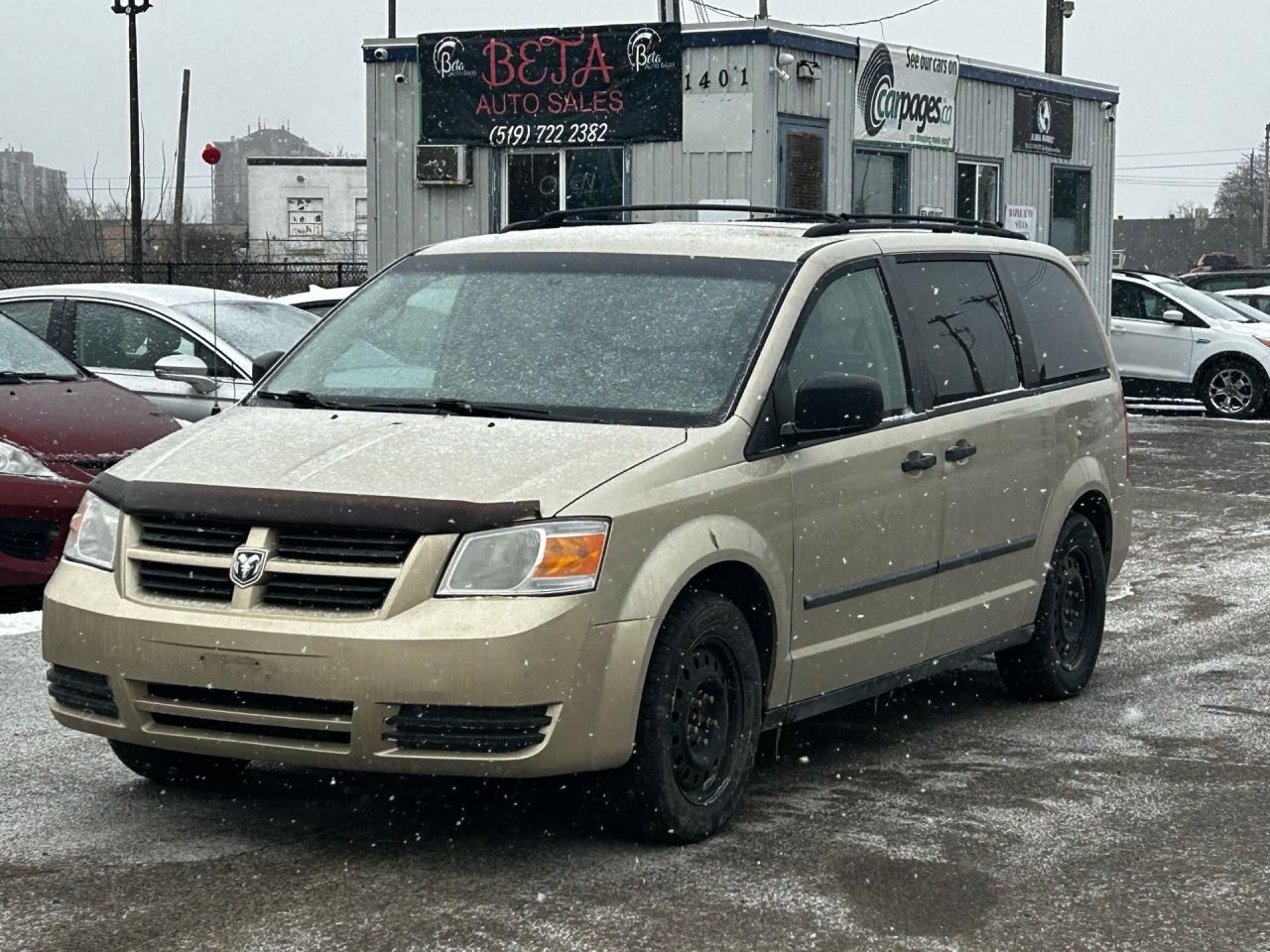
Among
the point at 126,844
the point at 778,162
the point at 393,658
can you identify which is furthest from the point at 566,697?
the point at 778,162

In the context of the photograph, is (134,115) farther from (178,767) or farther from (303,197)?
(303,197)

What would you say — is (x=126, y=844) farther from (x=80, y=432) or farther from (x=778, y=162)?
(x=778, y=162)

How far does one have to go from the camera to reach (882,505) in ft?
20.2

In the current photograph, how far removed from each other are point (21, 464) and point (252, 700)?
473 centimetres

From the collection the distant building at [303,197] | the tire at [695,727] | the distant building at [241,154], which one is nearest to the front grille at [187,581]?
the tire at [695,727]

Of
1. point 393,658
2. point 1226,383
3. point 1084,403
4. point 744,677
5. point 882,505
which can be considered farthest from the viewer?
point 1226,383

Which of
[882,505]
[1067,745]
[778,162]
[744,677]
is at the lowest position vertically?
[1067,745]

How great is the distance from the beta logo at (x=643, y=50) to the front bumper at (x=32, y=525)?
12.6 m

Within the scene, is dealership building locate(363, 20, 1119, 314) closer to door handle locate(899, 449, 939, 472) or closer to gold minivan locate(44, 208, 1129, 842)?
gold minivan locate(44, 208, 1129, 842)

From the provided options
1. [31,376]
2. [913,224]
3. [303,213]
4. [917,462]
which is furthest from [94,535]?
[303,213]

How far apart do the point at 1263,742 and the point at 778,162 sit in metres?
14.6

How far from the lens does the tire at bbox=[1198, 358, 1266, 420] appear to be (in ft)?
73.4

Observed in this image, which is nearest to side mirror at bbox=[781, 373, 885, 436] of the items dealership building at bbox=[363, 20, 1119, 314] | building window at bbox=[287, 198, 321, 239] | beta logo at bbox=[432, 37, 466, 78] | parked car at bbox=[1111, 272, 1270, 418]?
dealership building at bbox=[363, 20, 1119, 314]

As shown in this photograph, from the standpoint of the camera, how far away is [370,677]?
4875 millimetres
